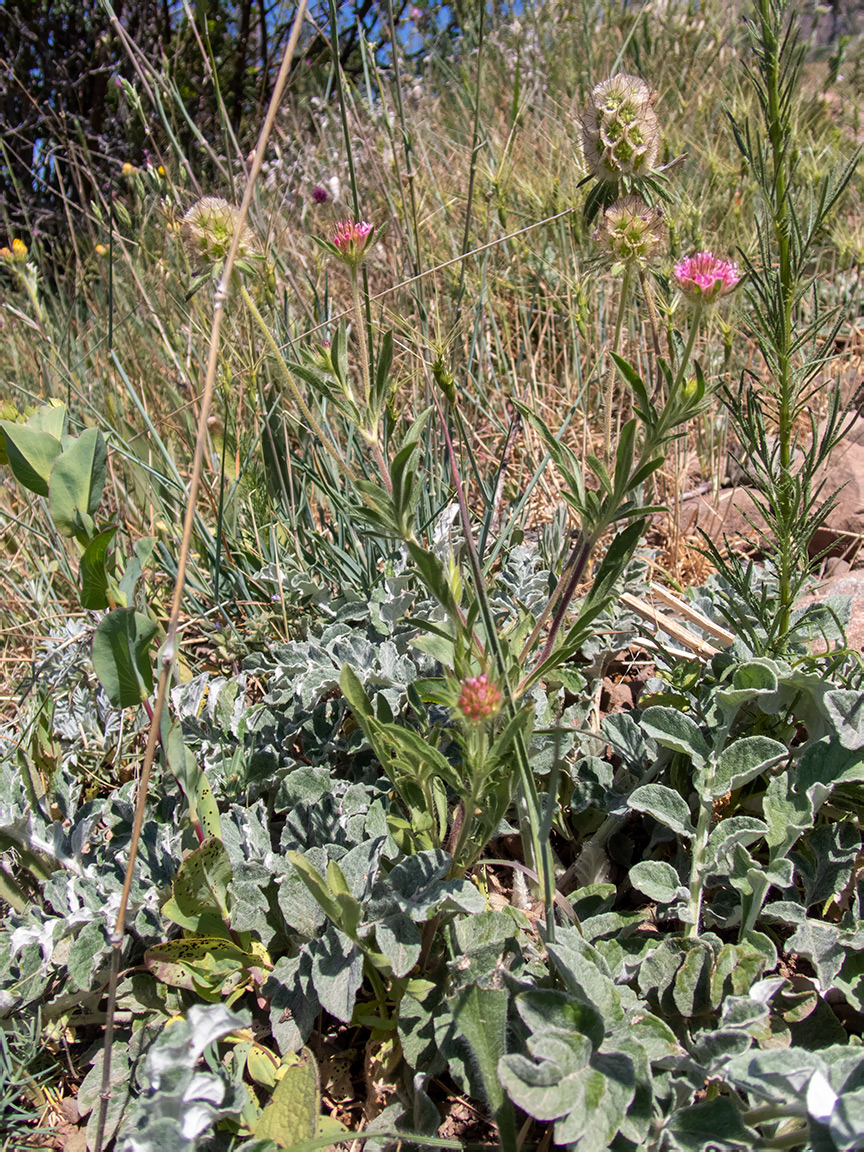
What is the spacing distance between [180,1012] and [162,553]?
1.02m

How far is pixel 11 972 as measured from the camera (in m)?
1.06

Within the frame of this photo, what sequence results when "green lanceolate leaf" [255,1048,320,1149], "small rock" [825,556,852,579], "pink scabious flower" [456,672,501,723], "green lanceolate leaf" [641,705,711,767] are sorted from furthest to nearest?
"small rock" [825,556,852,579] < "green lanceolate leaf" [641,705,711,767] < "green lanceolate leaf" [255,1048,320,1149] < "pink scabious flower" [456,672,501,723]

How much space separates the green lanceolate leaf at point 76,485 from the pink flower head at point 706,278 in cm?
70

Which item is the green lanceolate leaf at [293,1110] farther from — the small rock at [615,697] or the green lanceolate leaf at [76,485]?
the small rock at [615,697]

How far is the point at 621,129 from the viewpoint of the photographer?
98cm

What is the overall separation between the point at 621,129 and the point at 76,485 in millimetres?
797

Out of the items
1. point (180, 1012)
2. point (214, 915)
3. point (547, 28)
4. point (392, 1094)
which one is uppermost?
point (547, 28)

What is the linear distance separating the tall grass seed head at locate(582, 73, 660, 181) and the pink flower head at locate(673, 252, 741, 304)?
20 centimetres

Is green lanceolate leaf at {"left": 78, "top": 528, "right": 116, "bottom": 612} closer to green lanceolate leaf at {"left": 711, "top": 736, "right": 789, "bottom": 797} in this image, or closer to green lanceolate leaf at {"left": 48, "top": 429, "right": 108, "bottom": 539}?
green lanceolate leaf at {"left": 48, "top": 429, "right": 108, "bottom": 539}

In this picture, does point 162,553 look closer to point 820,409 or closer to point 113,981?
point 113,981

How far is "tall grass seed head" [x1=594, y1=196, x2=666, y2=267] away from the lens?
98cm

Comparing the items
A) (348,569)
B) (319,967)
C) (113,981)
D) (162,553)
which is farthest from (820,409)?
(113,981)

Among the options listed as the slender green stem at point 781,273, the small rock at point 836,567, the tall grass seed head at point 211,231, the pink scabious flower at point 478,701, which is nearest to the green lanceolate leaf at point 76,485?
the tall grass seed head at point 211,231

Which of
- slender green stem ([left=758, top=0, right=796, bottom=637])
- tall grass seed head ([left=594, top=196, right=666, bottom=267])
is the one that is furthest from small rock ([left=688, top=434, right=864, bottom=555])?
tall grass seed head ([left=594, top=196, right=666, bottom=267])
